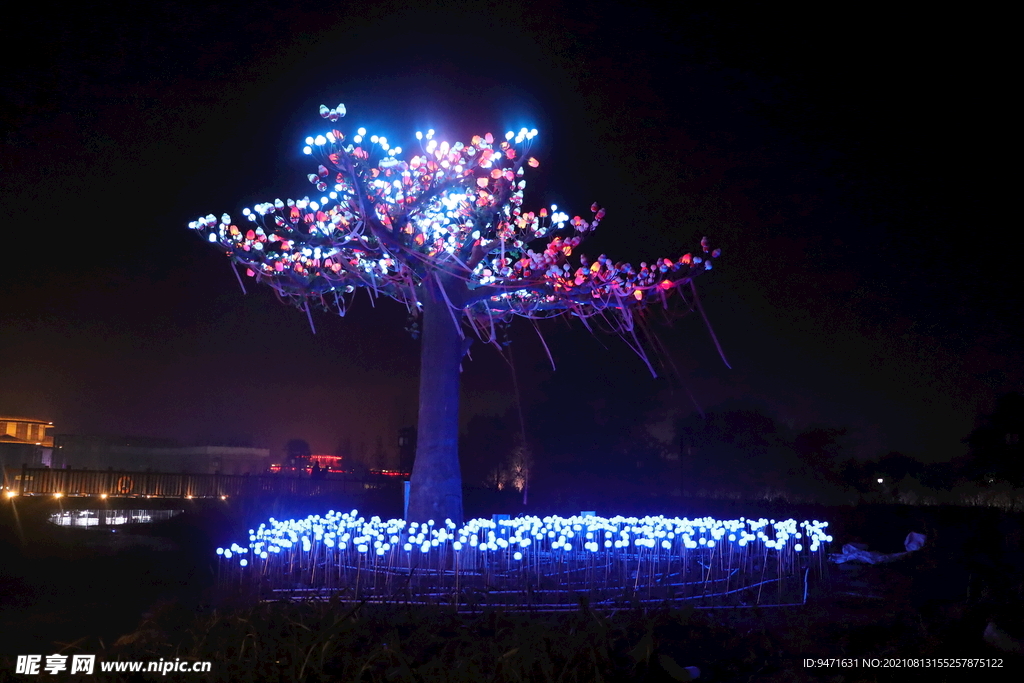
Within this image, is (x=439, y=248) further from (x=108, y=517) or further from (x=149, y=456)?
(x=149, y=456)

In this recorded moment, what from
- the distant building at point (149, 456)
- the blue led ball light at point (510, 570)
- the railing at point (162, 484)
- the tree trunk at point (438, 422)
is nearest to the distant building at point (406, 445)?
the railing at point (162, 484)

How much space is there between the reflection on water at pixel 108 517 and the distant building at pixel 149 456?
23.9m

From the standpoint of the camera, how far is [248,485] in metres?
24.2

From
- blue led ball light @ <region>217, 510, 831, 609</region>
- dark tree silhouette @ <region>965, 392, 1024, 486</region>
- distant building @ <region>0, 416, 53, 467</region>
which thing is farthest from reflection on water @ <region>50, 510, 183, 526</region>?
dark tree silhouette @ <region>965, 392, 1024, 486</region>

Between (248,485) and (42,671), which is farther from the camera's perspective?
(248,485)

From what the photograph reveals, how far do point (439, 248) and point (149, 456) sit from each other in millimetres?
39579

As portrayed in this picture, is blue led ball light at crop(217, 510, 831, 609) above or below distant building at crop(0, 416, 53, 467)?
above

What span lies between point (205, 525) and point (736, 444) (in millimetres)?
17584

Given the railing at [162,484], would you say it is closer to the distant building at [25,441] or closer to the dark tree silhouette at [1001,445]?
the distant building at [25,441]

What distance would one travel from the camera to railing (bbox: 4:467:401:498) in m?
22.2

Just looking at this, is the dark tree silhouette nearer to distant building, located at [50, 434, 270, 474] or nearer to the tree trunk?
the tree trunk

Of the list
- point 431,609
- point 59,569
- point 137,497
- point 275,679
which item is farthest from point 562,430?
point 275,679

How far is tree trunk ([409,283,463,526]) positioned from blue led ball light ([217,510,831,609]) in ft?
1.76

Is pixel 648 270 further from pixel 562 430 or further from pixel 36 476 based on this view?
pixel 36 476
